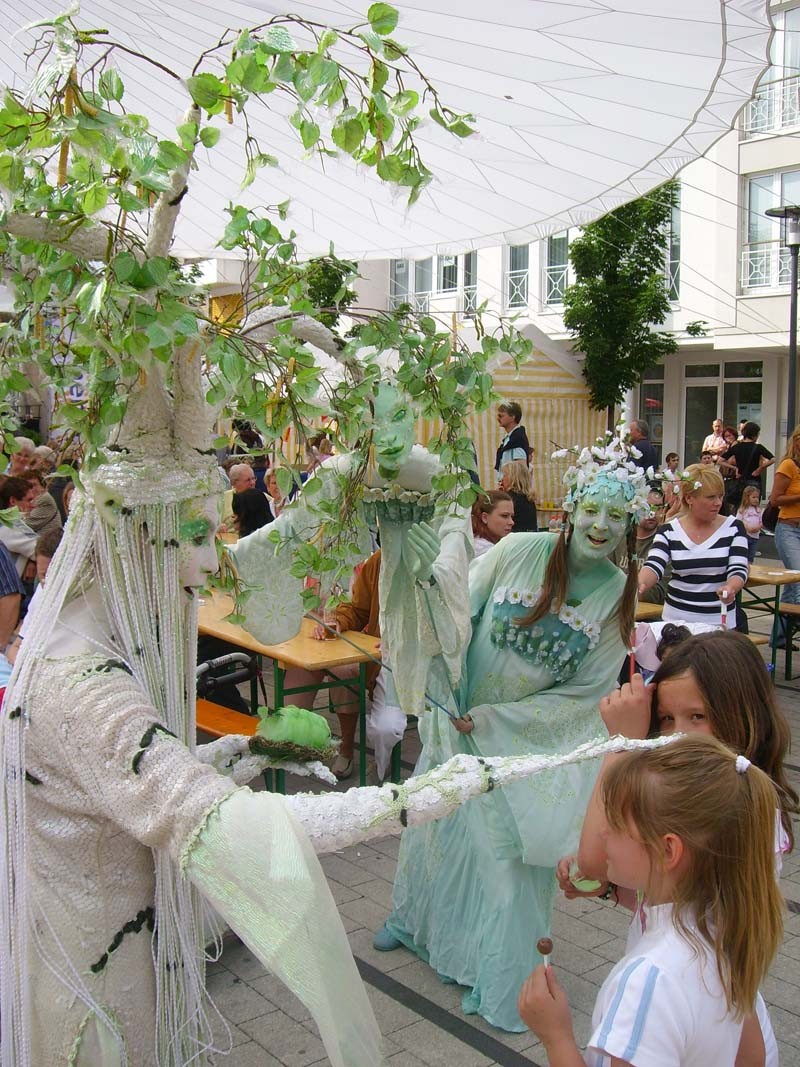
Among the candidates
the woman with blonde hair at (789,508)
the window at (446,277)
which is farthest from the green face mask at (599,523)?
the window at (446,277)

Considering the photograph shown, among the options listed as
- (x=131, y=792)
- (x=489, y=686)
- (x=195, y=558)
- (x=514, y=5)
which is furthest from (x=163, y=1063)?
(x=514, y=5)

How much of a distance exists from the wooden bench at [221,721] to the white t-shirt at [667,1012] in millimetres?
2983

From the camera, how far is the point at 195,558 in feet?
5.40

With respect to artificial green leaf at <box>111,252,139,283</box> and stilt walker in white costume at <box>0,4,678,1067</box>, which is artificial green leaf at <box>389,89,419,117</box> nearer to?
stilt walker in white costume at <box>0,4,678,1067</box>

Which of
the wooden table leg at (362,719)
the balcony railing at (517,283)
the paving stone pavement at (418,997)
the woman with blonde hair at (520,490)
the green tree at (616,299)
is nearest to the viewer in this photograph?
the paving stone pavement at (418,997)

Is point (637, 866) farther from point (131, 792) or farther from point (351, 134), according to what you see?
point (351, 134)

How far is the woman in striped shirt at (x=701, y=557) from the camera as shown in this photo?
5.37 m

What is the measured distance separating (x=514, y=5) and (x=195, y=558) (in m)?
1.96

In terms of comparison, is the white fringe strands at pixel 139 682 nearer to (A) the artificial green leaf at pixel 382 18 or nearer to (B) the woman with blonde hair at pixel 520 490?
(A) the artificial green leaf at pixel 382 18

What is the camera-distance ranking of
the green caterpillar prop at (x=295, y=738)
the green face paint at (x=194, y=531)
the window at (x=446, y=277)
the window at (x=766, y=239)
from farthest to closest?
the window at (x=446, y=277), the window at (x=766, y=239), the green caterpillar prop at (x=295, y=738), the green face paint at (x=194, y=531)

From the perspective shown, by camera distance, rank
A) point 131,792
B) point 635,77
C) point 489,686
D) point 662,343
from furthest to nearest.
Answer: point 662,343
point 489,686
point 635,77
point 131,792

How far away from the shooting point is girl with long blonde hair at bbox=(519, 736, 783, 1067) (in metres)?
1.45

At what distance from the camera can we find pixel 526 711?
10.6ft

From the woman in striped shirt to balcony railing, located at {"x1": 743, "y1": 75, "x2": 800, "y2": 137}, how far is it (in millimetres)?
13594
